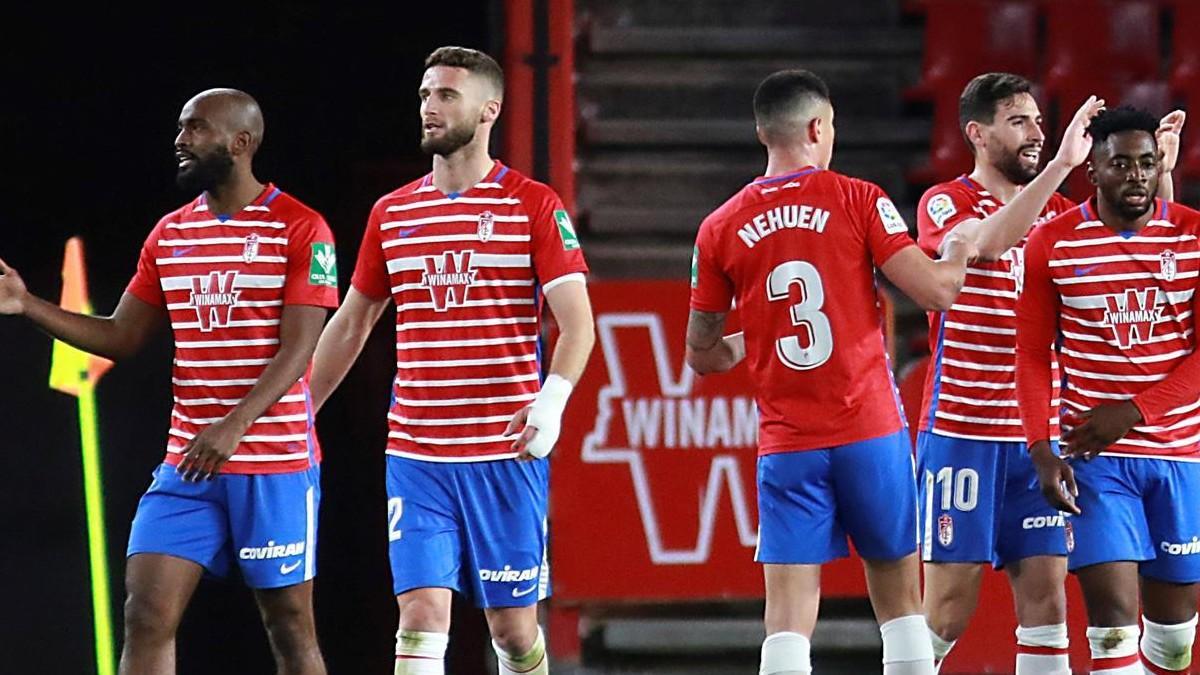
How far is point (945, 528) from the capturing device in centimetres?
592

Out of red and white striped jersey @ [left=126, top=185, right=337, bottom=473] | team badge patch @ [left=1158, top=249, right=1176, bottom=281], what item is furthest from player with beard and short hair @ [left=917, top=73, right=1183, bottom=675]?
red and white striped jersey @ [left=126, top=185, right=337, bottom=473]

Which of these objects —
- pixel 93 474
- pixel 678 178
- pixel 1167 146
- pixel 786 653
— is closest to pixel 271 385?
pixel 786 653

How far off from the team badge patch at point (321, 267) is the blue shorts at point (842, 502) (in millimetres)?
1304

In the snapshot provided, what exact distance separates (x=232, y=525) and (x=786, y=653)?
1.53m

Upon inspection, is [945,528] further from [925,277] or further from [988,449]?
[925,277]

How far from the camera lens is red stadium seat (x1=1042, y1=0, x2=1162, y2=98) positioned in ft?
30.8

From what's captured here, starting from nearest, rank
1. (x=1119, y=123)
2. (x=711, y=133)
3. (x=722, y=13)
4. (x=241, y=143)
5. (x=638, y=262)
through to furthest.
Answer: (x=1119, y=123)
(x=241, y=143)
(x=638, y=262)
(x=711, y=133)
(x=722, y=13)

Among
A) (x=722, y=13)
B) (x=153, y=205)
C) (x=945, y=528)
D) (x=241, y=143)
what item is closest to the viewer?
(x=241, y=143)

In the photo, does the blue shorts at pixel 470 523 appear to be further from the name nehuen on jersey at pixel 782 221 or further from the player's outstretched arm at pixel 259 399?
the name nehuen on jersey at pixel 782 221

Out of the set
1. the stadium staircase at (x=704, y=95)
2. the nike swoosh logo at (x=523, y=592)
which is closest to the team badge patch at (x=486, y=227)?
the nike swoosh logo at (x=523, y=592)

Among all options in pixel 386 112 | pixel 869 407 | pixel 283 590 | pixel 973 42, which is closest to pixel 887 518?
pixel 869 407

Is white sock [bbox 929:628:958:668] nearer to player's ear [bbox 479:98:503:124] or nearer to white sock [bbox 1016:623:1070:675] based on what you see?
white sock [bbox 1016:623:1070:675]

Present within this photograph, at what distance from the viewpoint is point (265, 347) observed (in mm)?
5535

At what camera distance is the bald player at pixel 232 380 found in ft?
17.8
